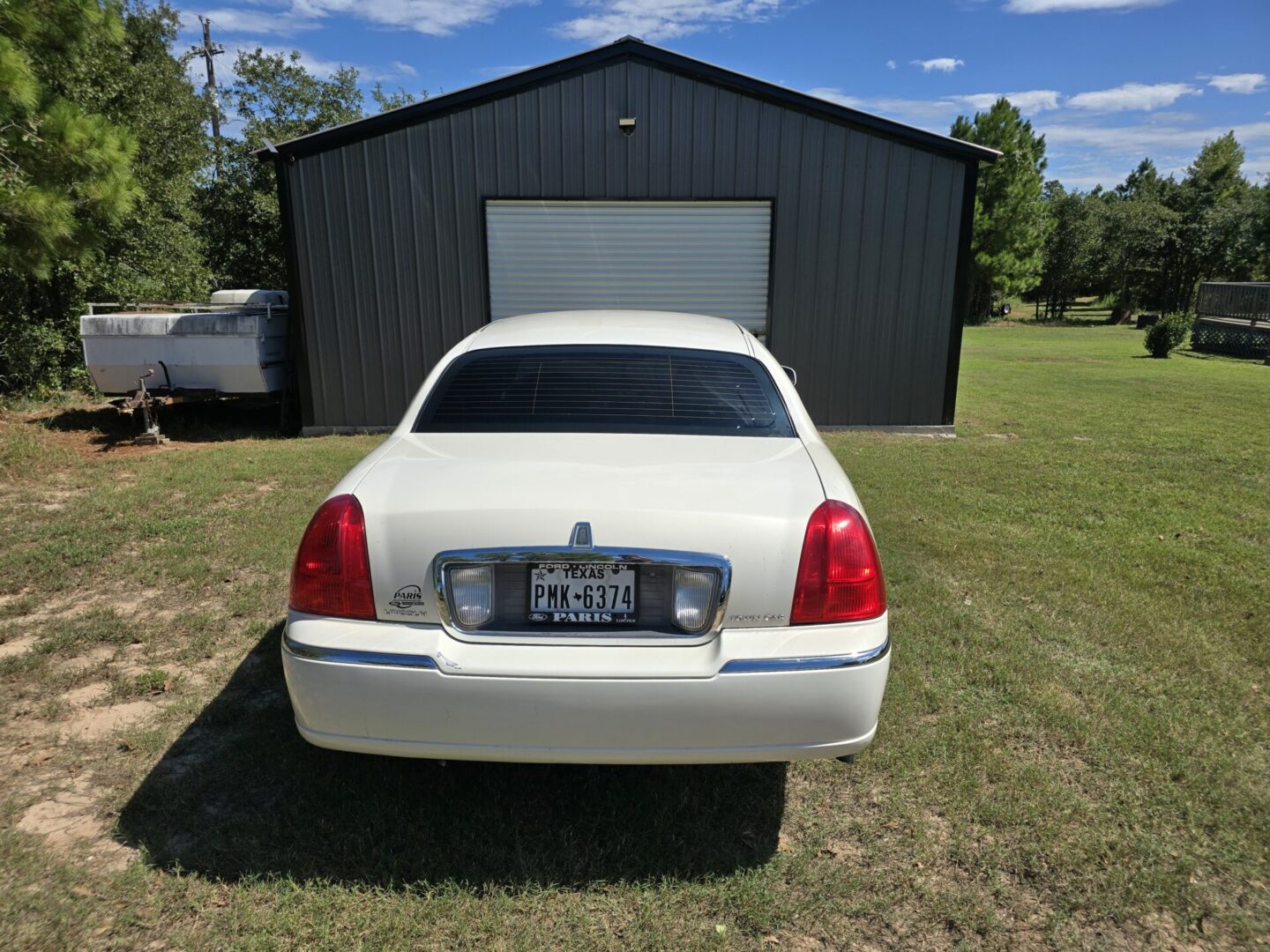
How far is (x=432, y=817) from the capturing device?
8.52 feet

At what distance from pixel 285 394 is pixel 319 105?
19075 mm

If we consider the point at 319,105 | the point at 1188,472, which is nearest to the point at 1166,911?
the point at 1188,472

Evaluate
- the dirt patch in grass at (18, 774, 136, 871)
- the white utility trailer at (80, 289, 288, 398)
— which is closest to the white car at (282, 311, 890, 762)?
the dirt patch in grass at (18, 774, 136, 871)

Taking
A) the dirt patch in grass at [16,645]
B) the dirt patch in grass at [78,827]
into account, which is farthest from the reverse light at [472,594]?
the dirt patch in grass at [16,645]

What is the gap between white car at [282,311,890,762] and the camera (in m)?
2.14

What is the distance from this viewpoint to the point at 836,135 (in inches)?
366

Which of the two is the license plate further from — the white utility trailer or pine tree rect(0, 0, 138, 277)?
the white utility trailer

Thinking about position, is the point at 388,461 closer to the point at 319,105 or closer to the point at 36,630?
the point at 36,630

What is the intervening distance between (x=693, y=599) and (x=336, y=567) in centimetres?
104

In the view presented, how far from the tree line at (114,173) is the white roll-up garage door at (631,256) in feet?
12.9

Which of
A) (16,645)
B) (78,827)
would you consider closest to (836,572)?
(78,827)

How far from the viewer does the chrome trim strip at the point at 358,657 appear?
2141mm

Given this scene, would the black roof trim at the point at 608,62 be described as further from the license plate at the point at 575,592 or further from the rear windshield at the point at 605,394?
the license plate at the point at 575,592

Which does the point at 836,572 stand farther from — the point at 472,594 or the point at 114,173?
the point at 114,173
